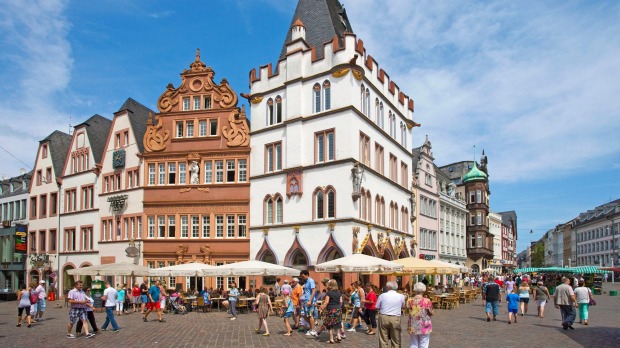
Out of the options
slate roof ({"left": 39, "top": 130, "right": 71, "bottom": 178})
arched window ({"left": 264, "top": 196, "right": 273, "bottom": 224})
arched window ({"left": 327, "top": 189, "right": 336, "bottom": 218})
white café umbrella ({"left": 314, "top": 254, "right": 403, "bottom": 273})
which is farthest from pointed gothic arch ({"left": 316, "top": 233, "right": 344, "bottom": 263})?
slate roof ({"left": 39, "top": 130, "right": 71, "bottom": 178})

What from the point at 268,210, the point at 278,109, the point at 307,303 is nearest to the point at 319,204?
the point at 268,210

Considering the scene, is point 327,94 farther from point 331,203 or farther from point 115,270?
point 115,270

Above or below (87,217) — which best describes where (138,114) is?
above

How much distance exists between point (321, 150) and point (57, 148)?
3056 centimetres

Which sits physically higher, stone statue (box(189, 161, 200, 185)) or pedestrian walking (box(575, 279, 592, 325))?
stone statue (box(189, 161, 200, 185))

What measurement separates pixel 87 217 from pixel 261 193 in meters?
17.2

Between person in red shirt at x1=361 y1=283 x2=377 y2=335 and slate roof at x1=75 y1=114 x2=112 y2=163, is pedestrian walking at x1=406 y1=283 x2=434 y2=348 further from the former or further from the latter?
slate roof at x1=75 y1=114 x2=112 y2=163

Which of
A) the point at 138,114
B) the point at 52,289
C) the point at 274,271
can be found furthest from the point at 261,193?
the point at 52,289

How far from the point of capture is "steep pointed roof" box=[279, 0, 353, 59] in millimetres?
39281

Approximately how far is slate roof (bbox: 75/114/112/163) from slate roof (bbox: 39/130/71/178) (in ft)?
14.4

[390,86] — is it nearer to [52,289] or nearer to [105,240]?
[105,240]

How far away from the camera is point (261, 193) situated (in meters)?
39.4

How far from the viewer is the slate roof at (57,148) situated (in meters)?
53.2

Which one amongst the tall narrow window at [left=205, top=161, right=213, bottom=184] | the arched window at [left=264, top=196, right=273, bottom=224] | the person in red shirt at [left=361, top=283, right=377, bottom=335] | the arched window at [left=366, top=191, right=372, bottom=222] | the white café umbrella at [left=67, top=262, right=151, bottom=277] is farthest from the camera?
the tall narrow window at [left=205, top=161, right=213, bottom=184]
